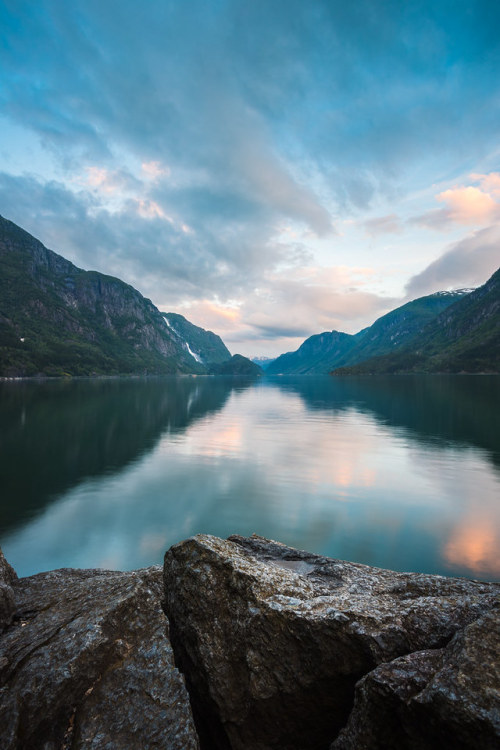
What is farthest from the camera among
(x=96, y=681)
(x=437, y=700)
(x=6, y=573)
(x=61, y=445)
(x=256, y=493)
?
(x=61, y=445)

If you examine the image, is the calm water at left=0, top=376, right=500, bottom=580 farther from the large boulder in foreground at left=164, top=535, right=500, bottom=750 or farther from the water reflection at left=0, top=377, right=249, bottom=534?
the large boulder in foreground at left=164, top=535, right=500, bottom=750

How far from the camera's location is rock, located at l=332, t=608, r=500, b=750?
4309mm

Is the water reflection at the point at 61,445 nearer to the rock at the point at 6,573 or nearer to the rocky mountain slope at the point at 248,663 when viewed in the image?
the rock at the point at 6,573

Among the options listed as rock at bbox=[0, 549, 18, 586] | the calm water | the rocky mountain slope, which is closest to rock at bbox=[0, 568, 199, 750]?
the rocky mountain slope

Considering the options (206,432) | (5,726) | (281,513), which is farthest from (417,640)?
(206,432)

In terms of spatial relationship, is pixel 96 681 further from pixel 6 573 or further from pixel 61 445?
pixel 61 445

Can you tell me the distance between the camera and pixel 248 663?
639 centimetres

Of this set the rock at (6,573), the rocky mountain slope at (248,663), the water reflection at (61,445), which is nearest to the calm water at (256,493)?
the water reflection at (61,445)

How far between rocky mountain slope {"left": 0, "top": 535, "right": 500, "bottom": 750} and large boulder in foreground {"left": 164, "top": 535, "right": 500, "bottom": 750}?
2cm

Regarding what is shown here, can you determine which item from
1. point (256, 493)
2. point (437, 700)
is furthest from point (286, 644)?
point (256, 493)

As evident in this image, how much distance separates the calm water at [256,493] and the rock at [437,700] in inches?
493

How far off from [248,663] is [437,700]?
322cm

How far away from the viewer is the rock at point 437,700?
4.31m

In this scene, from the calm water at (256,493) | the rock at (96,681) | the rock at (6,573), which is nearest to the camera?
the rock at (96,681)
